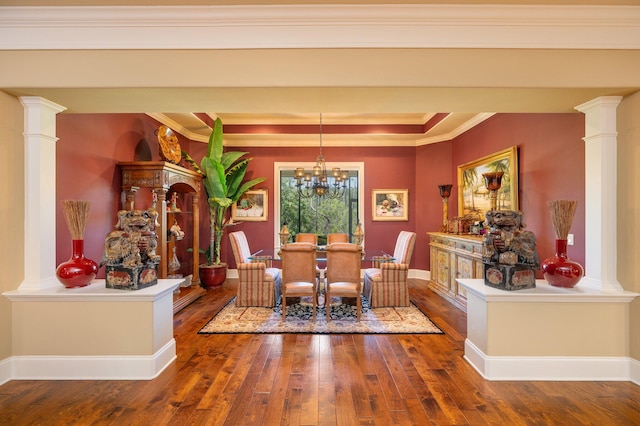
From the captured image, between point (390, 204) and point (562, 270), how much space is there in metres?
4.20

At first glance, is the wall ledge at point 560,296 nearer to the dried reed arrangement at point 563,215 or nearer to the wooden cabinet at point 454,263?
A: the dried reed arrangement at point 563,215

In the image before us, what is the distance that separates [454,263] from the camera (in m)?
4.87

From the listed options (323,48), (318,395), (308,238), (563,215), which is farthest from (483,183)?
(318,395)

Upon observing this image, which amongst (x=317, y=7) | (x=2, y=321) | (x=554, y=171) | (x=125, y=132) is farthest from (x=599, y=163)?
(x=125, y=132)

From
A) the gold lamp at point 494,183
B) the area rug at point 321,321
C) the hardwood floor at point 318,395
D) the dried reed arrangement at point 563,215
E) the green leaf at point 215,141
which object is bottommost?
the area rug at point 321,321

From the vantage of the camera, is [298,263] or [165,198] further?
[165,198]

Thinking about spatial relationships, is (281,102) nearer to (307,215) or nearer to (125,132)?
(125,132)

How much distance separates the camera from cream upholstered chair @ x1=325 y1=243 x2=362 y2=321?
3.98m

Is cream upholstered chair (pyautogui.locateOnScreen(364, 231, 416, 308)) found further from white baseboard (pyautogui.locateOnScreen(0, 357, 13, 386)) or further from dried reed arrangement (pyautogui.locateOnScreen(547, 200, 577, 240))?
white baseboard (pyautogui.locateOnScreen(0, 357, 13, 386))

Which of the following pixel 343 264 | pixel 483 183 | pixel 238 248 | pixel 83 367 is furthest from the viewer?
pixel 483 183

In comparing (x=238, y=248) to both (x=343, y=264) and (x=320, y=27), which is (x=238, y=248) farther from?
(x=320, y=27)

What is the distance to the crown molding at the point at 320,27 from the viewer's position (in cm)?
242

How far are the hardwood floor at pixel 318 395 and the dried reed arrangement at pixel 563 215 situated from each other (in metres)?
1.19

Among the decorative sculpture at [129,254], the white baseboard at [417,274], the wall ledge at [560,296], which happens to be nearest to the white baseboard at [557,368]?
the wall ledge at [560,296]
